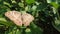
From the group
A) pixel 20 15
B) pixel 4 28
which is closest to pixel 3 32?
pixel 4 28

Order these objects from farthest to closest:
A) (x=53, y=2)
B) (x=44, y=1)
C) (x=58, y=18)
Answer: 1. (x=44, y=1)
2. (x=58, y=18)
3. (x=53, y=2)

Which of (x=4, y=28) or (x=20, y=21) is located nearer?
(x=20, y=21)

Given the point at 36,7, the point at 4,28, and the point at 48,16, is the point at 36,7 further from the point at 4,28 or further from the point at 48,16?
the point at 4,28

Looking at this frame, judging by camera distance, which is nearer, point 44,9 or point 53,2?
point 53,2

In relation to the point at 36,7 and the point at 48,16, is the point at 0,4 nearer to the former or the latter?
the point at 36,7

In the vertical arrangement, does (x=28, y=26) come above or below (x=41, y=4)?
below

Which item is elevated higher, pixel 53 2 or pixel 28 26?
pixel 53 2

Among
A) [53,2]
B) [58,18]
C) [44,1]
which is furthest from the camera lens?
[44,1]

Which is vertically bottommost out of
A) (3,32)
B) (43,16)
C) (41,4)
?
(3,32)

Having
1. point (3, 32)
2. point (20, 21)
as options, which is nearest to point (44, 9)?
point (20, 21)
